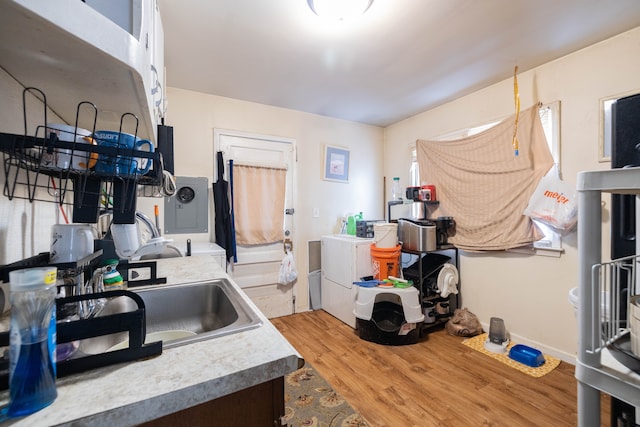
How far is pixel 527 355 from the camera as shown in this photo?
2.01m

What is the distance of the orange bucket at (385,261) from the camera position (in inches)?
99.3

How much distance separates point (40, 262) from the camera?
2.40 feet

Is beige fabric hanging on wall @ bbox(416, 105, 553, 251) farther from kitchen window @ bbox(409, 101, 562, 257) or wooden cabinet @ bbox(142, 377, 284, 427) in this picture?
wooden cabinet @ bbox(142, 377, 284, 427)

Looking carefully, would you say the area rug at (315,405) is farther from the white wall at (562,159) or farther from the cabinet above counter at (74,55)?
the white wall at (562,159)

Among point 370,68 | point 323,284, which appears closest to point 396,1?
point 370,68

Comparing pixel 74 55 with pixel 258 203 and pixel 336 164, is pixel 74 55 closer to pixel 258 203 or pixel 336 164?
pixel 258 203

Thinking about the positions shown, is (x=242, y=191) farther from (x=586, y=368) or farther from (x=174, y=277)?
(x=586, y=368)

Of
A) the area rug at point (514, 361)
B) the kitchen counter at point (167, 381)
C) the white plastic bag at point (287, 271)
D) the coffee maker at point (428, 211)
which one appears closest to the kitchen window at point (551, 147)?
the coffee maker at point (428, 211)

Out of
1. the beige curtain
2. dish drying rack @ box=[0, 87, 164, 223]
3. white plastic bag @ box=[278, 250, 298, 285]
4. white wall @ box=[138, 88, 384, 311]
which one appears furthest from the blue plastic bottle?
white plastic bag @ box=[278, 250, 298, 285]

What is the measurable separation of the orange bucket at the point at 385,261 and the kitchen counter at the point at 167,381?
1984 mm

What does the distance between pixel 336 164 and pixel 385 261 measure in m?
1.43

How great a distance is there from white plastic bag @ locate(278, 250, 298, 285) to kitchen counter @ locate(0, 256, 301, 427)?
230 centimetres

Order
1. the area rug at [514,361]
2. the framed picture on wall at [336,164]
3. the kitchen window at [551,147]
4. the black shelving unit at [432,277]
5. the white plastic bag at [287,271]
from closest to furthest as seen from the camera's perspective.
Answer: the area rug at [514,361], the kitchen window at [551,147], the black shelving unit at [432,277], the white plastic bag at [287,271], the framed picture on wall at [336,164]

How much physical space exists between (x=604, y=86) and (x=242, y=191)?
9.88 feet
